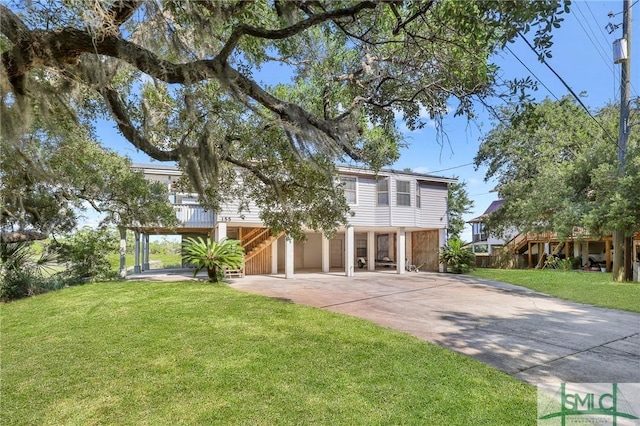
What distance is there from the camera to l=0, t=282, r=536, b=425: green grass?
287 centimetres

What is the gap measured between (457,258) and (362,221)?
15.5 feet

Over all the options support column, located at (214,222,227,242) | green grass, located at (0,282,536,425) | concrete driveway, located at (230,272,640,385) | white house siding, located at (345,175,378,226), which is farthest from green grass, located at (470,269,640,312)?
support column, located at (214,222,227,242)

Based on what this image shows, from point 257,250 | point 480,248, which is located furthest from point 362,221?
point 480,248

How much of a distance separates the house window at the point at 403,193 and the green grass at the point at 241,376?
10.2 meters

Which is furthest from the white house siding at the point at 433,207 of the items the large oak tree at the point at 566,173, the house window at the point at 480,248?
the house window at the point at 480,248

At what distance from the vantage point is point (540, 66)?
19.0 feet

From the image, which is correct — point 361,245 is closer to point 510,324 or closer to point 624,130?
point 624,130

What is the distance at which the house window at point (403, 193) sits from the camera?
51.3 feet

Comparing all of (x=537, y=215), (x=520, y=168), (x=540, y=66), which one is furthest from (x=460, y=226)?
(x=540, y=66)

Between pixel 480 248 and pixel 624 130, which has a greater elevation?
pixel 624 130

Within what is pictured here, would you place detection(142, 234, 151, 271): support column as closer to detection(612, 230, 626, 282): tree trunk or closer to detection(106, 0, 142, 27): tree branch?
detection(106, 0, 142, 27): tree branch

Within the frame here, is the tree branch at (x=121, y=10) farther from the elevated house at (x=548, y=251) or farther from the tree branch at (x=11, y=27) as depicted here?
the elevated house at (x=548, y=251)

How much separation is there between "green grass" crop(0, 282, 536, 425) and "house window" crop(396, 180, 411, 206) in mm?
10217

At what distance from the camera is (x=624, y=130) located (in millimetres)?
11750
